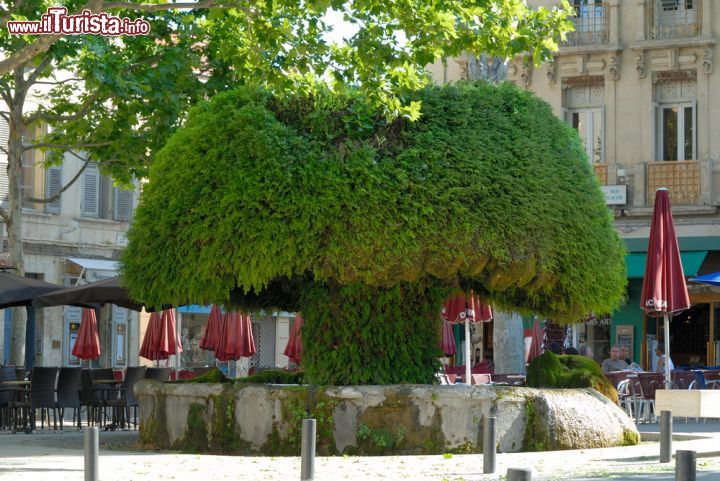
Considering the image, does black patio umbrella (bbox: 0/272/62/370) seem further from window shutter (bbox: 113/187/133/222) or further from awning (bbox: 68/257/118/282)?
window shutter (bbox: 113/187/133/222)

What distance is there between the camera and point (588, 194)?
1581cm

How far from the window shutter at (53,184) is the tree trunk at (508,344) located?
37.3 feet

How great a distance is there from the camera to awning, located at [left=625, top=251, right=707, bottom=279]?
96.5 ft

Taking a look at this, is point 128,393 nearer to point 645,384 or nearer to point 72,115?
point 72,115

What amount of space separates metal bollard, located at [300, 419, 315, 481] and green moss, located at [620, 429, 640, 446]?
566 centimetres

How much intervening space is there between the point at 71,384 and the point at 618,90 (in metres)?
16.4

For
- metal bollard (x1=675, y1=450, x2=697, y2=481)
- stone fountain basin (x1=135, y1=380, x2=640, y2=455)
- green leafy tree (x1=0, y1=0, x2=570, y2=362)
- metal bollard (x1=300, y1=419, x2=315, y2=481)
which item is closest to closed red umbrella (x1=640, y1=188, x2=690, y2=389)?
green leafy tree (x1=0, y1=0, x2=570, y2=362)

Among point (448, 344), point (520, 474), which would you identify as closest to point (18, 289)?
point (448, 344)

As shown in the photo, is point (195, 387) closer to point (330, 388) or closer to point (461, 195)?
point (330, 388)

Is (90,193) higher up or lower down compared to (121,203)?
higher up

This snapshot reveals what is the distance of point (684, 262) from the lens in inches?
1172

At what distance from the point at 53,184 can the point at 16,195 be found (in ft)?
31.7

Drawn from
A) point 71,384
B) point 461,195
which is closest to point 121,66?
point 71,384

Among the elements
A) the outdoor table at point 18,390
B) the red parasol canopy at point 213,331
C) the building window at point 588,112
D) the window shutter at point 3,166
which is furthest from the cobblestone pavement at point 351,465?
the window shutter at point 3,166
